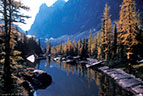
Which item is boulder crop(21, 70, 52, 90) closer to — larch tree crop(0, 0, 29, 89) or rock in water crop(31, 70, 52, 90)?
rock in water crop(31, 70, 52, 90)

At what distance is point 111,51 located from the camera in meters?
44.9

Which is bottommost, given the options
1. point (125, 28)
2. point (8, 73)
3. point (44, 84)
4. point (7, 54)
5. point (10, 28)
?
point (44, 84)

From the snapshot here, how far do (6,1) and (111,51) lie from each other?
37.6m

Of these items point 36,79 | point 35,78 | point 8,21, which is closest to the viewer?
point 8,21

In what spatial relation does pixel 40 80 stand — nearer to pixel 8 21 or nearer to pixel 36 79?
pixel 36 79

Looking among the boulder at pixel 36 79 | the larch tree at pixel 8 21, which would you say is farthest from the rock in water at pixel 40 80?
the larch tree at pixel 8 21

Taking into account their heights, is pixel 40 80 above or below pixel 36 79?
below

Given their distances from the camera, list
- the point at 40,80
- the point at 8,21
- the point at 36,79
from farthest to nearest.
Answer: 1. the point at 40,80
2. the point at 36,79
3. the point at 8,21

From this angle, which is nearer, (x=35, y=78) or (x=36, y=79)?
(x=36, y=79)

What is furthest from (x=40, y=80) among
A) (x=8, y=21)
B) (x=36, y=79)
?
(x=8, y=21)

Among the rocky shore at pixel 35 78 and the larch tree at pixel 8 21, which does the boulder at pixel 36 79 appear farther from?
the larch tree at pixel 8 21

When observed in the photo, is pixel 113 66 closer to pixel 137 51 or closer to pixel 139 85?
pixel 137 51

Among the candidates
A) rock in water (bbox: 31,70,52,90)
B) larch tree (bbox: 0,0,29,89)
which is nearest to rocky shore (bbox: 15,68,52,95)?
rock in water (bbox: 31,70,52,90)

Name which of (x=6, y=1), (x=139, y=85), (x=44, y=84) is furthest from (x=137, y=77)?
(x=6, y=1)
